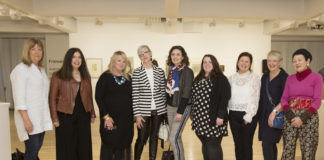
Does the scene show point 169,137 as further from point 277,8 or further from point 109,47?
point 109,47

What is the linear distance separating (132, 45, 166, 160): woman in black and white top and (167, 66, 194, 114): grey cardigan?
0.68 ft

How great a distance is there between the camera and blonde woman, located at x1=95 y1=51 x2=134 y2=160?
273 centimetres

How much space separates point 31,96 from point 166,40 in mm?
5762

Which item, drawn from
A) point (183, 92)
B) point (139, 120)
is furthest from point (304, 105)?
point (139, 120)

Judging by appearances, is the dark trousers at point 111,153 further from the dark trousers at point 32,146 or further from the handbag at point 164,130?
the dark trousers at point 32,146

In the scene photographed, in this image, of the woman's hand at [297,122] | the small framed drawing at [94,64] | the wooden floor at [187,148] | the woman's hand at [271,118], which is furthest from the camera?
the small framed drawing at [94,64]

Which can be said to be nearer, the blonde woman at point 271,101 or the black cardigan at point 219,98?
the black cardigan at point 219,98

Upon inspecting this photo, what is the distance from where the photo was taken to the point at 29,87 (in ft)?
8.70

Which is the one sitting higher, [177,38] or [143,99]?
[177,38]

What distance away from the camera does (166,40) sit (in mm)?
7926

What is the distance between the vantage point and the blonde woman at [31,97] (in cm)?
259

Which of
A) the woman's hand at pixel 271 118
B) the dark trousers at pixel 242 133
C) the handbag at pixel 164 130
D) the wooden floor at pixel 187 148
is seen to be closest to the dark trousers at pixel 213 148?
the dark trousers at pixel 242 133

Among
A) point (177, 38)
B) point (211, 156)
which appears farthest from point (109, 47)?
point (211, 156)

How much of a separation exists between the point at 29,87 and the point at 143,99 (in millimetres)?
1375
